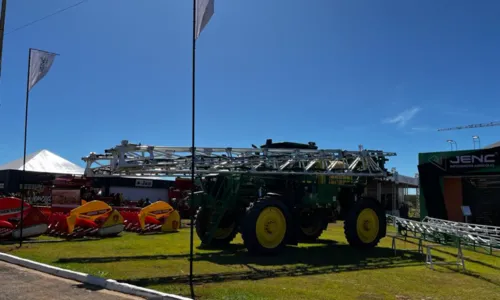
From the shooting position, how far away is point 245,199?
12.6 m

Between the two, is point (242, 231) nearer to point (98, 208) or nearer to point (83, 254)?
point (83, 254)

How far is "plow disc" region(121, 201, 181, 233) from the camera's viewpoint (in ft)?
59.8

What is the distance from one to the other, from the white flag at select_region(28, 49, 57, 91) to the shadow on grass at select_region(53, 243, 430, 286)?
605cm

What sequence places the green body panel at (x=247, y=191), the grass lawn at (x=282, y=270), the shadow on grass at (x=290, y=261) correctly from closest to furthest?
the grass lawn at (x=282, y=270), the shadow on grass at (x=290, y=261), the green body panel at (x=247, y=191)

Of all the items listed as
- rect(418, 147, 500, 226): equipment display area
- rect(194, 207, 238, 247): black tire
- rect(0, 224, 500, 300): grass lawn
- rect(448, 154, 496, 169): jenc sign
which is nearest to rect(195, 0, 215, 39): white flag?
rect(0, 224, 500, 300): grass lawn

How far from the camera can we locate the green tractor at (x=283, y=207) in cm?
1152

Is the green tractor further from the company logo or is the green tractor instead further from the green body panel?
the company logo

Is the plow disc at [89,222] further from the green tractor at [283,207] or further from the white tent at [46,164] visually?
the white tent at [46,164]

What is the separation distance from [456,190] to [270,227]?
1863cm

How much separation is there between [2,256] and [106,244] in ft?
11.0

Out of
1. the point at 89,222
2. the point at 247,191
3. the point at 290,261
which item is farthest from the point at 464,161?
the point at 89,222

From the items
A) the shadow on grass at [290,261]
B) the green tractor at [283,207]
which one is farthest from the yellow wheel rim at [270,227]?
the shadow on grass at [290,261]

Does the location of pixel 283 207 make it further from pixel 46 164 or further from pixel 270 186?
pixel 46 164

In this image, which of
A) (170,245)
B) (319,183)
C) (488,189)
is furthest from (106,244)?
(488,189)
